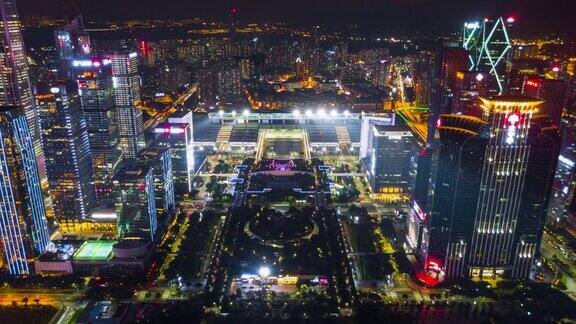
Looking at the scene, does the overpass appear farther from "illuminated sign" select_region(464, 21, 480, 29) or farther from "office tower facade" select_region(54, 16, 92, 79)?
"office tower facade" select_region(54, 16, 92, 79)

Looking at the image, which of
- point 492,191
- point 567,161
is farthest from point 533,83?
point 492,191

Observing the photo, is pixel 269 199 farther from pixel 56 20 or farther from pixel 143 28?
pixel 143 28

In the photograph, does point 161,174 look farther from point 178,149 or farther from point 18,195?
point 18,195

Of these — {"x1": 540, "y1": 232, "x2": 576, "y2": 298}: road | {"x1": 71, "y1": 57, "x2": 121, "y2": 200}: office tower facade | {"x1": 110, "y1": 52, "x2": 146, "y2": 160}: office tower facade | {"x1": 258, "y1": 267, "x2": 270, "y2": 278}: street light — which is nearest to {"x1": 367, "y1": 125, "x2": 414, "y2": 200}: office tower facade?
{"x1": 540, "y1": 232, "x2": 576, "y2": 298}: road

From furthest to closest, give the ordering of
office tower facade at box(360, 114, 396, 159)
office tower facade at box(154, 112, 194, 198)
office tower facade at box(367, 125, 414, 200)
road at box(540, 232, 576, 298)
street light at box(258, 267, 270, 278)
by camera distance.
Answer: office tower facade at box(360, 114, 396, 159)
office tower facade at box(154, 112, 194, 198)
office tower facade at box(367, 125, 414, 200)
street light at box(258, 267, 270, 278)
road at box(540, 232, 576, 298)

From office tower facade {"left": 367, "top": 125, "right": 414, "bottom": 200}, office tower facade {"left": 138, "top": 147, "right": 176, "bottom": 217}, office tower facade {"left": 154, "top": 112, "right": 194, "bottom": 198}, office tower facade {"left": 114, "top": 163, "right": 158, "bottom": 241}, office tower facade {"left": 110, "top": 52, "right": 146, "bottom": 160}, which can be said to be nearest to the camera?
office tower facade {"left": 114, "top": 163, "right": 158, "bottom": 241}

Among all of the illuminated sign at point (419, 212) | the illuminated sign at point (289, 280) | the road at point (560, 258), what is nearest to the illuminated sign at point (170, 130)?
the illuminated sign at point (289, 280)

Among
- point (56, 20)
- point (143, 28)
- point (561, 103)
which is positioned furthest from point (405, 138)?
point (143, 28)
